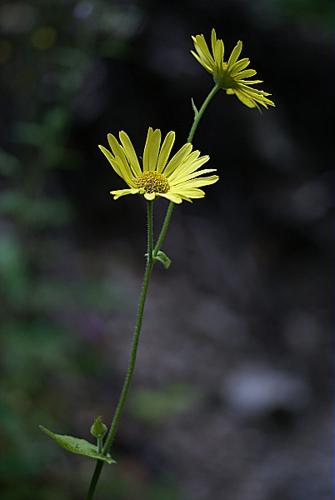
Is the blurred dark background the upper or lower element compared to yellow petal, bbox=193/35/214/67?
upper

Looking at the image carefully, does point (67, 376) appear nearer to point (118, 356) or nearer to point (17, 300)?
point (118, 356)

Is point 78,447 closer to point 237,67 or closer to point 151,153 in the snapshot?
point 151,153

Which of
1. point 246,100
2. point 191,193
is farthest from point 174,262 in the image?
point 191,193

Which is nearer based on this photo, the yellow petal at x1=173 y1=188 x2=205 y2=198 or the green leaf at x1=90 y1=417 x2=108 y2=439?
the yellow petal at x1=173 y1=188 x2=205 y2=198

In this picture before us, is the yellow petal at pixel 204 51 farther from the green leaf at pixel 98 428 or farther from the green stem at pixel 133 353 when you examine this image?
the green leaf at pixel 98 428

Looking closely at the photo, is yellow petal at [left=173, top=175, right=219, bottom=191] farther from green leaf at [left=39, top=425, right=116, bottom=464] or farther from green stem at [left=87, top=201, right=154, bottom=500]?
green leaf at [left=39, top=425, right=116, bottom=464]

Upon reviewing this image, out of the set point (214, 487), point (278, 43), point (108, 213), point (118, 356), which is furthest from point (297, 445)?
point (278, 43)

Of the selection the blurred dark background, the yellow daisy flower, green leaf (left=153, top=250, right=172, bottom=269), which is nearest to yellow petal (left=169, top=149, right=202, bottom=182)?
the yellow daisy flower
